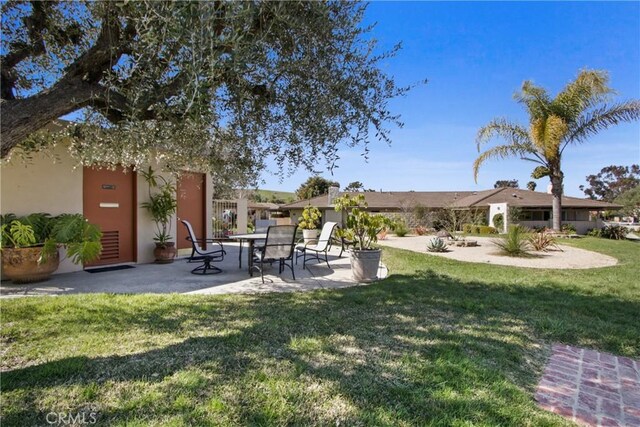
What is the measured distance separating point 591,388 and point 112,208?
31.8ft

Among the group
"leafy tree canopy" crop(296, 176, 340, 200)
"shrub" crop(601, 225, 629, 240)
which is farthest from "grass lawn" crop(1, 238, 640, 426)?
"leafy tree canopy" crop(296, 176, 340, 200)

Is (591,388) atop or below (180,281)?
below

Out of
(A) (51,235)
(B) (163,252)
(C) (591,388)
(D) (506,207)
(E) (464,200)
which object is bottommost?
(C) (591,388)

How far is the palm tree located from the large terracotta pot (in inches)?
762

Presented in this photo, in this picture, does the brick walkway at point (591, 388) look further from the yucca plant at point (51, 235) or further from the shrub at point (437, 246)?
the shrub at point (437, 246)

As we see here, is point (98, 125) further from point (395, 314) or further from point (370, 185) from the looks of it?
point (370, 185)

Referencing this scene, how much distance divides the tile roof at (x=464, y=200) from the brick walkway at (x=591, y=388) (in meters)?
26.3

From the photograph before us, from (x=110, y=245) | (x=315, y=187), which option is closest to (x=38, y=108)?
(x=110, y=245)

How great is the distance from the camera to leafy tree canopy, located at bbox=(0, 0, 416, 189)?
311 centimetres

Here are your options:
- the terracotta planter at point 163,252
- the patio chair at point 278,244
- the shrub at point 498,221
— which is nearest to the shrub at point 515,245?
the patio chair at point 278,244

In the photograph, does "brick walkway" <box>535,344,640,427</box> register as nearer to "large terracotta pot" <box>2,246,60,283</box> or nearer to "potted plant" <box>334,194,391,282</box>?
"potted plant" <box>334,194,391,282</box>

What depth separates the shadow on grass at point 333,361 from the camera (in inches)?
98.2

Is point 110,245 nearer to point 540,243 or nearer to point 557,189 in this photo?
point 540,243

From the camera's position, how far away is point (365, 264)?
711cm
